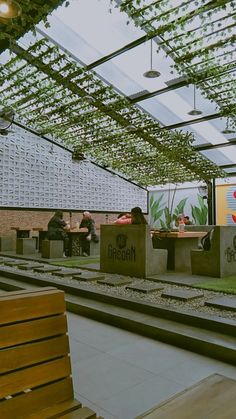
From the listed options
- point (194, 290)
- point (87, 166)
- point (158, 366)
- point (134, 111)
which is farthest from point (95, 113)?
point (158, 366)

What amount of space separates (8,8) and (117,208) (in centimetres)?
1049

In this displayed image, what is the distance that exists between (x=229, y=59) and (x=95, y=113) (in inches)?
163

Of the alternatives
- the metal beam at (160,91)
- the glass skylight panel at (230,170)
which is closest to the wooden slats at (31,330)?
the metal beam at (160,91)

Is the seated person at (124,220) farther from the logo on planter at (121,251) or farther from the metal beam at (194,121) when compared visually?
the metal beam at (194,121)

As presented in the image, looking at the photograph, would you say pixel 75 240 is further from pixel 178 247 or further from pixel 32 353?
pixel 32 353

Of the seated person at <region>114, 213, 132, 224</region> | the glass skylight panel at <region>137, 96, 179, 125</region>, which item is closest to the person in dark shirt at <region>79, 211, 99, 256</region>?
the seated person at <region>114, 213, 132, 224</region>

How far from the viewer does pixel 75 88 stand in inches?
346

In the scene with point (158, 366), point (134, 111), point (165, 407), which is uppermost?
point (134, 111)

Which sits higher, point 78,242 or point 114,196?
point 114,196

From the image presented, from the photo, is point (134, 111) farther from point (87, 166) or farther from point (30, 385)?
point (30, 385)

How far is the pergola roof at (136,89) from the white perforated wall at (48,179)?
507 millimetres

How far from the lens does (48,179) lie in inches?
445

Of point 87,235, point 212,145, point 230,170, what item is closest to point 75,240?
point 87,235

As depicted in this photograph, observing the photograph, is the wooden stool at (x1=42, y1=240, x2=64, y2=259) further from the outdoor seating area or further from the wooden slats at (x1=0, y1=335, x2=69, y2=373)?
the wooden slats at (x1=0, y1=335, x2=69, y2=373)
